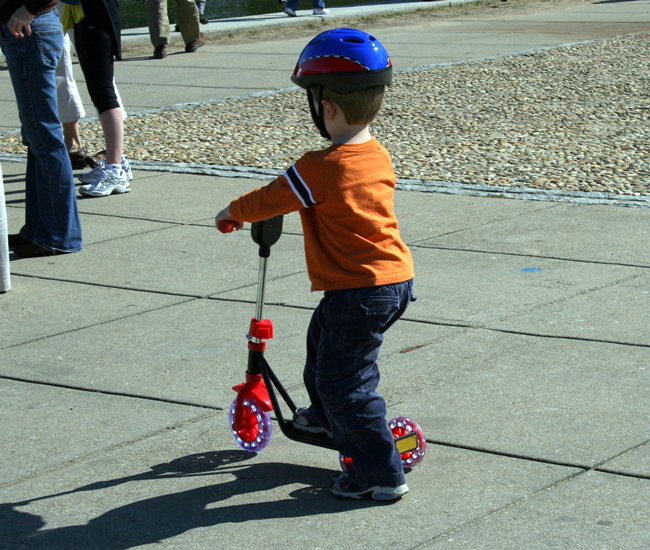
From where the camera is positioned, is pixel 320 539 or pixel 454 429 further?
pixel 454 429

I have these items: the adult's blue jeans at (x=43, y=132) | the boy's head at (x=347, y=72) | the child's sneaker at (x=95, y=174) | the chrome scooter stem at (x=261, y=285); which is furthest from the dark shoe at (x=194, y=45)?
the boy's head at (x=347, y=72)

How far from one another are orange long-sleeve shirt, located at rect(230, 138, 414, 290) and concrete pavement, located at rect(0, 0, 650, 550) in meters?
0.70

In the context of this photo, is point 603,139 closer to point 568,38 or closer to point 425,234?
point 425,234

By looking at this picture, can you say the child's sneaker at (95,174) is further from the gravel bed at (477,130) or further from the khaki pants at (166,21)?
the khaki pants at (166,21)

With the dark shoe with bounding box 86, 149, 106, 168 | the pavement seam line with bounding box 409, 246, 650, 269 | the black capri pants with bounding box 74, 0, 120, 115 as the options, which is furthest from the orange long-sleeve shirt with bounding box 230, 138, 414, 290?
the dark shoe with bounding box 86, 149, 106, 168

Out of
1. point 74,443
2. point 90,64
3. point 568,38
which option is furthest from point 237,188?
point 568,38

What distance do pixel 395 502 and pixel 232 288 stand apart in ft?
7.54

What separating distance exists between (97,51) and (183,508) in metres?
4.55

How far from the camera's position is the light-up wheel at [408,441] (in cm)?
334

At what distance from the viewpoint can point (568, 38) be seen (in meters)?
15.8

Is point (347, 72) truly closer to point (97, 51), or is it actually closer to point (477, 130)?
point (97, 51)

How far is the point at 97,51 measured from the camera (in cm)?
709

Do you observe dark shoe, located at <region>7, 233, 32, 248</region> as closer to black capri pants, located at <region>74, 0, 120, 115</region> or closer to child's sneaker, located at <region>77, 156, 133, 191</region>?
child's sneaker, located at <region>77, 156, 133, 191</region>

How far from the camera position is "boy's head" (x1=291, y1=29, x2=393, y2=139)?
10.3 ft
